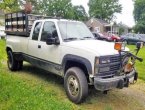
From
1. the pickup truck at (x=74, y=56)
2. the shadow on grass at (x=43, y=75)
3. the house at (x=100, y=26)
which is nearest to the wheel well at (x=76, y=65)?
the pickup truck at (x=74, y=56)

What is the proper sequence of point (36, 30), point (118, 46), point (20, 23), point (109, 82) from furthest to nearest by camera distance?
point (20, 23)
point (36, 30)
point (118, 46)
point (109, 82)

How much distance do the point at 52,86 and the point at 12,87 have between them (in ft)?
4.23

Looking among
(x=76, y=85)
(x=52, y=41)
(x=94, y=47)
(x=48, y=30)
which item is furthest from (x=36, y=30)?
(x=76, y=85)

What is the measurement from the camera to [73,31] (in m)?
8.50

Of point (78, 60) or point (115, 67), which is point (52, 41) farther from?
point (115, 67)

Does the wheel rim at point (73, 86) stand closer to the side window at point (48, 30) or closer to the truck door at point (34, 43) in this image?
the side window at point (48, 30)

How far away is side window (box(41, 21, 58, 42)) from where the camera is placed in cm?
836

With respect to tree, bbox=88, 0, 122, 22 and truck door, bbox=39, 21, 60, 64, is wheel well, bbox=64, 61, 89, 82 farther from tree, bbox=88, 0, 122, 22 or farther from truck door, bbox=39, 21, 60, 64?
tree, bbox=88, 0, 122, 22

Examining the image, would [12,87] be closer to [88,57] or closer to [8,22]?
[88,57]

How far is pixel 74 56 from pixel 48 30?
5.74ft

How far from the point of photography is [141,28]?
2480 inches

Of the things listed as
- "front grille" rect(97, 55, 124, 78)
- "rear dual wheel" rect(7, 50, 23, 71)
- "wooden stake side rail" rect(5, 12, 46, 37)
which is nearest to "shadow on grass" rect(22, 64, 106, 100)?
"rear dual wheel" rect(7, 50, 23, 71)

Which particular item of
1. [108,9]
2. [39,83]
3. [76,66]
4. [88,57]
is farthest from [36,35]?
[108,9]

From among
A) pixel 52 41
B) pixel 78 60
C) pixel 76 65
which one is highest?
pixel 52 41
